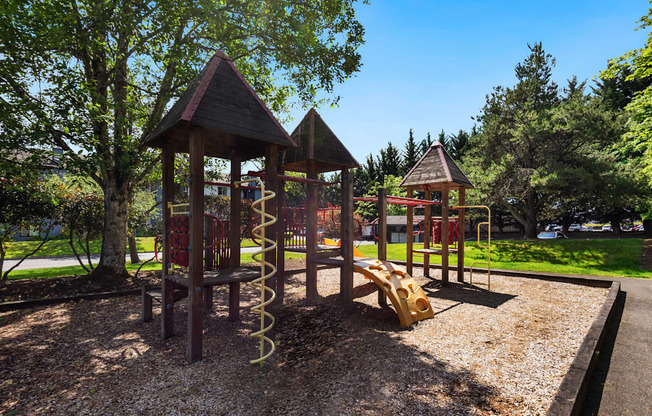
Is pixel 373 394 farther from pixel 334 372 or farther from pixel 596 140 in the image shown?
pixel 596 140

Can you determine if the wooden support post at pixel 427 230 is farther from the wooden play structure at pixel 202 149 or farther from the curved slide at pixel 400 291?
the wooden play structure at pixel 202 149

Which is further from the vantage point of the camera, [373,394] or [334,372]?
[334,372]

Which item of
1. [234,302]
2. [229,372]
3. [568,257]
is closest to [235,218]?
[234,302]

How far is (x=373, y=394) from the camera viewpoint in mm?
3309

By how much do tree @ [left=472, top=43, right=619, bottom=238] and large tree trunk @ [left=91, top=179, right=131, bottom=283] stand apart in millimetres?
19815

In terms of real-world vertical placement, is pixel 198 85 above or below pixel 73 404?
above

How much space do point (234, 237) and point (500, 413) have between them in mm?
4916

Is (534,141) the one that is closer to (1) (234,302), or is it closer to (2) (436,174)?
(2) (436,174)

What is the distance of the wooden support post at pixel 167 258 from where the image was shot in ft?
16.3

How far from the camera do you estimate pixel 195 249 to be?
4211 millimetres

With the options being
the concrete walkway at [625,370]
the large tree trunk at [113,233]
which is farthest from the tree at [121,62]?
the concrete walkway at [625,370]

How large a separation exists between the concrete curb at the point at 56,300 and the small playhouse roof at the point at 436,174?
27.7 ft

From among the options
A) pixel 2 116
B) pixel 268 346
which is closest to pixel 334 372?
pixel 268 346

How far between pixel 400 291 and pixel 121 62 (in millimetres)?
9807
